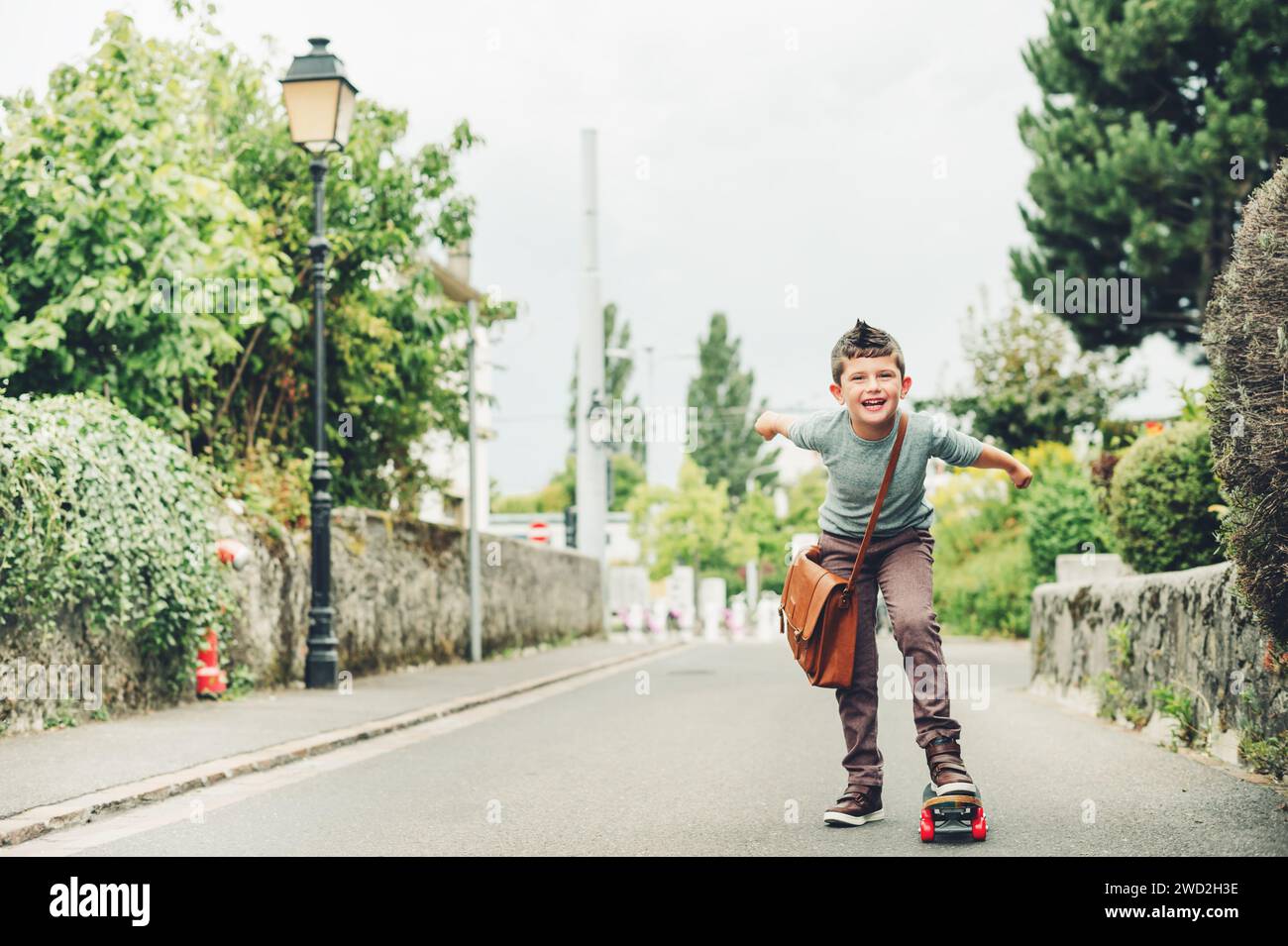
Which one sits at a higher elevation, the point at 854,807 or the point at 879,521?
the point at 879,521

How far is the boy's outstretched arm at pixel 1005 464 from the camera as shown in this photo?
5.43 m

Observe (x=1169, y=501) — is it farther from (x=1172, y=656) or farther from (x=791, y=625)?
(x=791, y=625)

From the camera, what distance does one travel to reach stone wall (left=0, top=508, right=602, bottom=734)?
958cm

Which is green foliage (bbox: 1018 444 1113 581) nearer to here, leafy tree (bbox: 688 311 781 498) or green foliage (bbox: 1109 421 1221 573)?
green foliage (bbox: 1109 421 1221 573)

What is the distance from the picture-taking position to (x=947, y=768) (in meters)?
5.35

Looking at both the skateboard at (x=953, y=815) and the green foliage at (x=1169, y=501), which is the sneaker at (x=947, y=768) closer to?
the skateboard at (x=953, y=815)

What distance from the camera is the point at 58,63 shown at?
13.1 meters

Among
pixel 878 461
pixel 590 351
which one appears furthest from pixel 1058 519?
pixel 878 461

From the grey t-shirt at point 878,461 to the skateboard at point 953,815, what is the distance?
3.19 ft

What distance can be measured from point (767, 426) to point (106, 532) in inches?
221
